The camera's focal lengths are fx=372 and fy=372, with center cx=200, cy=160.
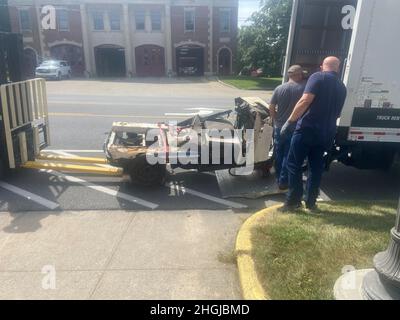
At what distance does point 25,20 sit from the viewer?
37.0 meters

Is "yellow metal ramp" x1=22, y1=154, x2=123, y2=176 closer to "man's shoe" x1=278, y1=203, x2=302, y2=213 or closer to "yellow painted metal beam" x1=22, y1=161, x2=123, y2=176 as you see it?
"yellow painted metal beam" x1=22, y1=161, x2=123, y2=176

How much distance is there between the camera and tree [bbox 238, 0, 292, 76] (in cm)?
2561

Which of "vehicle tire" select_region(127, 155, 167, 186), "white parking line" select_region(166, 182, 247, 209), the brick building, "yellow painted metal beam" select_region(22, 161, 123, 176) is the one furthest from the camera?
the brick building

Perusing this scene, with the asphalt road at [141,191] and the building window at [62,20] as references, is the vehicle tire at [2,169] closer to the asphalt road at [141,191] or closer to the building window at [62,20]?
the asphalt road at [141,191]

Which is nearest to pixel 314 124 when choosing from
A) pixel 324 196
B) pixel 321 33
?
pixel 324 196

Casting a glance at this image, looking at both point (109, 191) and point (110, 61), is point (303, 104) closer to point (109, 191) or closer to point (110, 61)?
point (109, 191)

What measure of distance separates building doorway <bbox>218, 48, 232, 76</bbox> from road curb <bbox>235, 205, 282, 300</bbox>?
3641 cm

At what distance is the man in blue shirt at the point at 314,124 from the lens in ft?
14.3

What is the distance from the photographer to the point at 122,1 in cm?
3647

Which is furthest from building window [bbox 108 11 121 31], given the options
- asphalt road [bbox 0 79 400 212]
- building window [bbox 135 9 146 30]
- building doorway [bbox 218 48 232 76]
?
asphalt road [bbox 0 79 400 212]

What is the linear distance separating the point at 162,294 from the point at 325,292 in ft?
4.63

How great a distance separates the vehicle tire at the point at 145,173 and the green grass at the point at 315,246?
6.50 ft

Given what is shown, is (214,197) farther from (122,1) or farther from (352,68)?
(122,1)

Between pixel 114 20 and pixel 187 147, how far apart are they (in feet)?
116
